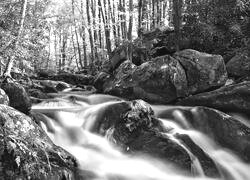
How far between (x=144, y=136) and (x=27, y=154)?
105 inches

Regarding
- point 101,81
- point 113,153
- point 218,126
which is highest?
point 218,126

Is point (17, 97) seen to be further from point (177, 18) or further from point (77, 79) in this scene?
point (77, 79)

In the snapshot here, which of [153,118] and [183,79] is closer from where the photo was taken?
[153,118]

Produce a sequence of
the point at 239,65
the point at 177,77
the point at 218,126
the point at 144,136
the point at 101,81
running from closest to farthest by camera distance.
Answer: the point at 144,136
the point at 218,126
the point at 177,77
the point at 239,65
the point at 101,81

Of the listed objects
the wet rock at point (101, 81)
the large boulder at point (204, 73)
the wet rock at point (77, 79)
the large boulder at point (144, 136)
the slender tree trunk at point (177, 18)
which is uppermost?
the slender tree trunk at point (177, 18)

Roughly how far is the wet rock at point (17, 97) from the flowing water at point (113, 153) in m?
0.55

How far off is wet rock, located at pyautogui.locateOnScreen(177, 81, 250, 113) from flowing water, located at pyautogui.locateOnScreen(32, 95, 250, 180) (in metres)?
1.08

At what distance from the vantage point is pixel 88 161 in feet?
19.3

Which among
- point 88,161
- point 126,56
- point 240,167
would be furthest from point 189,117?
point 126,56

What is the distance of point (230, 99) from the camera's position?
26.2 ft

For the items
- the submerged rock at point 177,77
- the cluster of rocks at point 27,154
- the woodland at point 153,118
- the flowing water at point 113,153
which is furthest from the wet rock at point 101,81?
the cluster of rocks at point 27,154

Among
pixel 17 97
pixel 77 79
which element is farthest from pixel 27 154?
pixel 77 79

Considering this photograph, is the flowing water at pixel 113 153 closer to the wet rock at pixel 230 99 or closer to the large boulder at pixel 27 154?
the large boulder at pixel 27 154

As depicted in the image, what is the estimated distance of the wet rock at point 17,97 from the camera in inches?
274
